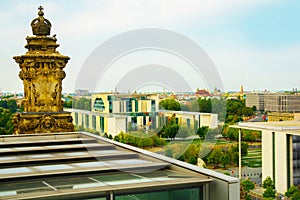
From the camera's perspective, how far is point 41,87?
10812 mm

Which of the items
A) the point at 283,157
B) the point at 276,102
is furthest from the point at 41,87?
the point at 276,102

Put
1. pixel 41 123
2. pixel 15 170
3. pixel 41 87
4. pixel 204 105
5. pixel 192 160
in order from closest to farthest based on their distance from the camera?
1. pixel 15 170
2. pixel 204 105
3. pixel 41 123
4. pixel 41 87
5. pixel 192 160

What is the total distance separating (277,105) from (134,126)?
69242mm

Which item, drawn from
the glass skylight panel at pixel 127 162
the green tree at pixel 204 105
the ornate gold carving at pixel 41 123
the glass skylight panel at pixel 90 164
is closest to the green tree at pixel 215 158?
the green tree at pixel 204 105

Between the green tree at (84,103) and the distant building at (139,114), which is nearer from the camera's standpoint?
the green tree at (84,103)

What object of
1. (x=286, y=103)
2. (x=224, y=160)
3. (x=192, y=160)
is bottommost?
(x=224, y=160)

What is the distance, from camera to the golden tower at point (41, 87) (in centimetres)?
1054

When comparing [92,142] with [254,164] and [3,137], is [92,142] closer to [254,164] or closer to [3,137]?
[3,137]

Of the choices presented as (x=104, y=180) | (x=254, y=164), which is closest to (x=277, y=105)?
(x=254, y=164)

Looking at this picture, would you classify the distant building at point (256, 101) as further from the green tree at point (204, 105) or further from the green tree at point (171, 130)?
the green tree at point (204, 105)

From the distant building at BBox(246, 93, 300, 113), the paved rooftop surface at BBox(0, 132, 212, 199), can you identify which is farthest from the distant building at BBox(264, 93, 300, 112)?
the paved rooftop surface at BBox(0, 132, 212, 199)

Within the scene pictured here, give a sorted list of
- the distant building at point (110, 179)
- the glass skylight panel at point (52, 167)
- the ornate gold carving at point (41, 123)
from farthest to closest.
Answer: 1. the ornate gold carving at point (41, 123)
2. the glass skylight panel at point (52, 167)
3. the distant building at point (110, 179)

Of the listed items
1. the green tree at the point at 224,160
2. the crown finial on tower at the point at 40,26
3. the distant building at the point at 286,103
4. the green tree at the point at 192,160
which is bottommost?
the green tree at the point at 224,160

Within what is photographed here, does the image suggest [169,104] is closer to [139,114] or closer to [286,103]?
[139,114]
